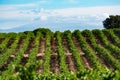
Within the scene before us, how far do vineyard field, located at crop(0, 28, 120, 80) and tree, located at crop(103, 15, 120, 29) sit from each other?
2462 centimetres

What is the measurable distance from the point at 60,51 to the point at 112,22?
38.4 m

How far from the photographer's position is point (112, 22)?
72312mm

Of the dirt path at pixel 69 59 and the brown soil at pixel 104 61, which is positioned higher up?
the dirt path at pixel 69 59

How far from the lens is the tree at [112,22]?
71.6 metres


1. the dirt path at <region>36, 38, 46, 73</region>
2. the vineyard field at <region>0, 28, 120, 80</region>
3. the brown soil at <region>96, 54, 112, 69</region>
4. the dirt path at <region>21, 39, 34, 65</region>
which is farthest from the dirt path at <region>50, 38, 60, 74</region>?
the brown soil at <region>96, 54, 112, 69</region>

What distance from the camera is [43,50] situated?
38469 mm

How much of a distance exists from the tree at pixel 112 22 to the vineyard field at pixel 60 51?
969 inches

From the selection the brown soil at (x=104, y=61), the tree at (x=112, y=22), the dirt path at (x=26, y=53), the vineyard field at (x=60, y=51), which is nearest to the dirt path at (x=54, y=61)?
the vineyard field at (x=60, y=51)

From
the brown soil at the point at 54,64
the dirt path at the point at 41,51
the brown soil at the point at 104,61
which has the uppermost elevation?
the dirt path at the point at 41,51

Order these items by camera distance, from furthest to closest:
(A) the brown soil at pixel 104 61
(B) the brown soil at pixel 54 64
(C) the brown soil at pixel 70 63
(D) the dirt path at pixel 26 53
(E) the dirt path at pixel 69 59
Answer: (D) the dirt path at pixel 26 53, (A) the brown soil at pixel 104 61, (E) the dirt path at pixel 69 59, (C) the brown soil at pixel 70 63, (B) the brown soil at pixel 54 64

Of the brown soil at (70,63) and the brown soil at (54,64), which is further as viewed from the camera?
the brown soil at (70,63)

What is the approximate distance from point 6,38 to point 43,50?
8.15m

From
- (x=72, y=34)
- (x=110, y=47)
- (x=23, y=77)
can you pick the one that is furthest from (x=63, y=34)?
(x=23, y=77)

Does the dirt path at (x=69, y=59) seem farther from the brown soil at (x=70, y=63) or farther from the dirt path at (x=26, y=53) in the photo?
the dirt path at (x=26, y=53)
